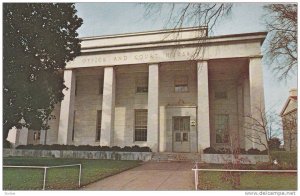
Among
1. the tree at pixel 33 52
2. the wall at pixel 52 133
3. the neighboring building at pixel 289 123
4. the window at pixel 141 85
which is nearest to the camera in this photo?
the tree at pixel 33 52

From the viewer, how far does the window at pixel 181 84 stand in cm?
1992

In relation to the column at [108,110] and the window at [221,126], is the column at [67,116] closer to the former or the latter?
the column at [108,110]

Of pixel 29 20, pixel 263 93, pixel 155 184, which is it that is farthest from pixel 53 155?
pixel 263 93

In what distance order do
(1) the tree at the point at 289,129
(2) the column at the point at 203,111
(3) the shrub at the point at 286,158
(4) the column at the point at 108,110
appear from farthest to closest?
(4) the column at the point at 108,110, (2) the column at the point at 203,111, (1) the tree at the point at 289,129, (3) the shrub at the point at 286,158

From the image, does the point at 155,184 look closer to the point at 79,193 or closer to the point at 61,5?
the point at 79,193

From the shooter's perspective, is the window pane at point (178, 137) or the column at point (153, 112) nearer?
the column at point (153, 112)

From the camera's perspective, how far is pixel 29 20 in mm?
9500

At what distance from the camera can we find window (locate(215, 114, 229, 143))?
19.3 m

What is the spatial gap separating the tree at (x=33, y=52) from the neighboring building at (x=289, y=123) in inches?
294

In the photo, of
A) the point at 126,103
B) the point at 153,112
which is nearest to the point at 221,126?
the point at 153,112

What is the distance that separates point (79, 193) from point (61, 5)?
625cm

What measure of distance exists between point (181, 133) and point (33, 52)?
1161 centimetres

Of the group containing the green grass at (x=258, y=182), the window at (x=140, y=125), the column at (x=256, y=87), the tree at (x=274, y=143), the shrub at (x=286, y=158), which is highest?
the column at (x=256, y=87)

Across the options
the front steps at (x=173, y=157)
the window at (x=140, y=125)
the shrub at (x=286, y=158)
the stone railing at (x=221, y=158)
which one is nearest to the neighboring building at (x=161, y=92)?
the window at (x=140, y=125)
